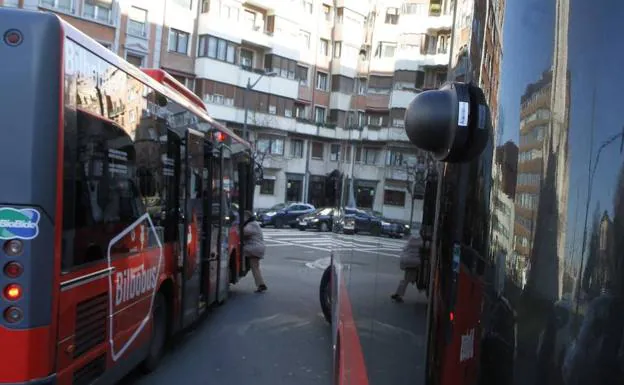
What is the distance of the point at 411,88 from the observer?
215cm

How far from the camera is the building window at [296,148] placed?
2010 inches

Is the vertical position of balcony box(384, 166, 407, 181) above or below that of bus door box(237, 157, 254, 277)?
above

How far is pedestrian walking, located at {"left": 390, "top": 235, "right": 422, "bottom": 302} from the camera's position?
196 cm

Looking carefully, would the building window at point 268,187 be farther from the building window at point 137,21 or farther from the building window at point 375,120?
the building window at point 375,120

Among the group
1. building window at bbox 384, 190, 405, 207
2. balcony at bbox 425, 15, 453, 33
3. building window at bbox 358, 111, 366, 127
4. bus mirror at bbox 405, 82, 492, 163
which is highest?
balcony at bbox 425, 15, 453, 33

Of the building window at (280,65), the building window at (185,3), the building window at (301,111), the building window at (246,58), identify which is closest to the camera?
the building window at (185,3)

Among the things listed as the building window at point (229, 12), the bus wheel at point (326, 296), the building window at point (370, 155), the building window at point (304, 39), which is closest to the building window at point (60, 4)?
the building window at point (229, 12)

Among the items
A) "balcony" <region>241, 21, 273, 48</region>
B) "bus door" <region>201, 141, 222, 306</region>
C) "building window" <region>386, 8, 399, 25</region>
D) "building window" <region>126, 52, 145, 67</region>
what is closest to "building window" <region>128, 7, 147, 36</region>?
"building window" <region>126, 52, 145, 67</region>

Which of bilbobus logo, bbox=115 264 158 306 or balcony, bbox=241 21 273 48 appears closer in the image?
bilbobus logo, bbox=115 264 158 306

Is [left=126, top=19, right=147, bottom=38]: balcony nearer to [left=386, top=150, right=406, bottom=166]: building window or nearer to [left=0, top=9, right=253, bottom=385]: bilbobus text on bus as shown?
[left=0, top=9, right=253, bottom=385]: bilbobus text on bus

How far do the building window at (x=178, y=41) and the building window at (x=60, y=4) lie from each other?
8.01m

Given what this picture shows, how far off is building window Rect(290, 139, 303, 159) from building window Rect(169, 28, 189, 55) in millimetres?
12708

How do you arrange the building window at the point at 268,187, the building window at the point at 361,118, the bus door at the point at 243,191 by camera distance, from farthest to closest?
the building window at the point at 268,187, the bus door at the point at 243,191, the building window at the point at 361,118

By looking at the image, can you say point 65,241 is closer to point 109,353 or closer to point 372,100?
point 109,353
